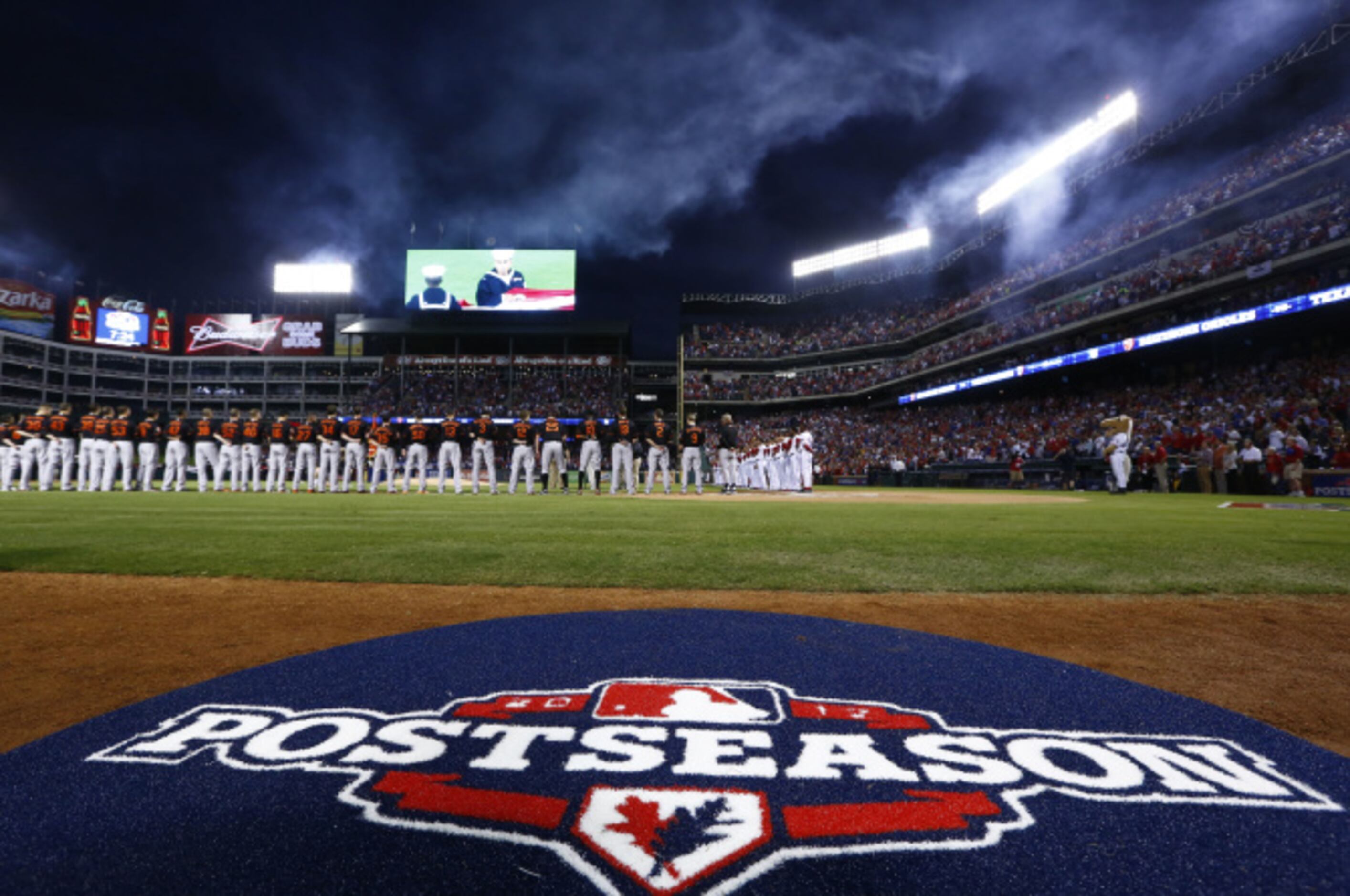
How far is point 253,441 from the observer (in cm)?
1656

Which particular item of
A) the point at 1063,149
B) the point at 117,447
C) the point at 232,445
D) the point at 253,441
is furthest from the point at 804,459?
the point at 1063,149

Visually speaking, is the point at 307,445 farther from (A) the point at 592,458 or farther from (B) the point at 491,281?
(B) the point at 491,281

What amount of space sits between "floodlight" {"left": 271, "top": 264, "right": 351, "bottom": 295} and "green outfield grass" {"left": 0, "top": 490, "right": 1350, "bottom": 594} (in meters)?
→ 50.1

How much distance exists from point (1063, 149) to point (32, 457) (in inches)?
1705

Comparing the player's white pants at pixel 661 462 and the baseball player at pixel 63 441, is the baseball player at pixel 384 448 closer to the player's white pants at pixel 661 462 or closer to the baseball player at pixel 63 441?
the player's white pants at pixel 661 462

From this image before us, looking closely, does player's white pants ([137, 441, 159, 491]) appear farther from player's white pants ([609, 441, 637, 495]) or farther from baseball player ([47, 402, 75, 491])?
player's white pants ([609, 441, 637, 495])

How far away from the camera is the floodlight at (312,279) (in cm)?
5375

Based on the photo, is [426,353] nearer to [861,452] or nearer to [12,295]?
[861,452]

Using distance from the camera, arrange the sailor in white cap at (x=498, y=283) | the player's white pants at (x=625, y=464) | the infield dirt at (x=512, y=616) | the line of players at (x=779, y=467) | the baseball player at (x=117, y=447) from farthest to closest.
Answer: the sailor in white cap at (x=498, y=283) → the line of players at (x=779, y=467) → the player's white pants at (x=625, y=464) → the baseball player at (x=117, y=447) → the infield dirt at (x=512, y=616)

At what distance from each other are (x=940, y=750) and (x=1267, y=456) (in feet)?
67.2

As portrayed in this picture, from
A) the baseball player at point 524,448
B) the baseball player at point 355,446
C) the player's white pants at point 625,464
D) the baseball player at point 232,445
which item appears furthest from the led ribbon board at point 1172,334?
the baseball player at point 232,445

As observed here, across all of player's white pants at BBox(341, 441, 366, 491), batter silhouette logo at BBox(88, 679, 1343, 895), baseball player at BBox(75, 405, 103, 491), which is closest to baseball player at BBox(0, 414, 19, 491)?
baseball player at BBox(75, 405, 103, 491)

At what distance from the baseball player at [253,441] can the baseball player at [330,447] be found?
1.41m

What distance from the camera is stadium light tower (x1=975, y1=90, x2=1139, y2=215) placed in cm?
2973
